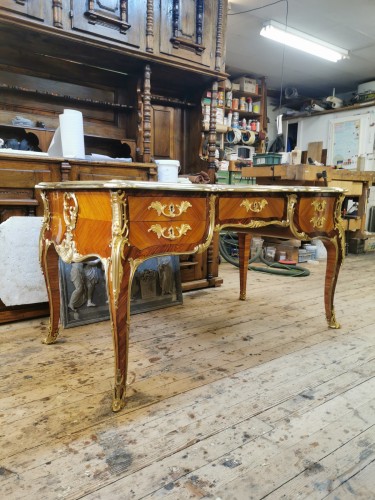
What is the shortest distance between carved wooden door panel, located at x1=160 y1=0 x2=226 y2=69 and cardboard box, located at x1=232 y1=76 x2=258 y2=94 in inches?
129

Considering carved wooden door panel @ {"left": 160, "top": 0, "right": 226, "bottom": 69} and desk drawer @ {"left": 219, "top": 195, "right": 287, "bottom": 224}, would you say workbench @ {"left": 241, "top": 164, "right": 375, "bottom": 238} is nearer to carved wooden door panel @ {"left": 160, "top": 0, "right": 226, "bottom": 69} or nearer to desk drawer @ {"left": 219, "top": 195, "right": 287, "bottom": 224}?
carved wooden door panel @ {"left": 160, "top": 0, "right": 226, "bottom": 69}

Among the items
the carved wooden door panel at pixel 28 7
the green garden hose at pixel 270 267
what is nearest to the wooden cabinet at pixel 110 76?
the carved wooden door panel at pixel 28 7

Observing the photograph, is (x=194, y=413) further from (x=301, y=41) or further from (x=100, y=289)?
(x=301, y=41)

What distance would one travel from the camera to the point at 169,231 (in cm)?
114

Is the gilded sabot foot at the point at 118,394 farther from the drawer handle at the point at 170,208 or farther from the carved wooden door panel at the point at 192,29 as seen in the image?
the carved wooden door panel at the point at 192,29

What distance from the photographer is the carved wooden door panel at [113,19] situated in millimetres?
1815

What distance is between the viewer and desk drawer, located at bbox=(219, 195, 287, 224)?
1.33 meters

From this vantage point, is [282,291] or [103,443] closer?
[103,443]

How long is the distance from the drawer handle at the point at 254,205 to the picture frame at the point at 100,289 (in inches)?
23.0

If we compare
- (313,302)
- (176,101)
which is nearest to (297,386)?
(313,302)

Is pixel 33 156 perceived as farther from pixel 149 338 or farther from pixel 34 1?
pixel 149 338

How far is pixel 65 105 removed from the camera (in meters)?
2.24

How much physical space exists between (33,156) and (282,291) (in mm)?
1845

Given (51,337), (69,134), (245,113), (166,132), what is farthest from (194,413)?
(245,113)
